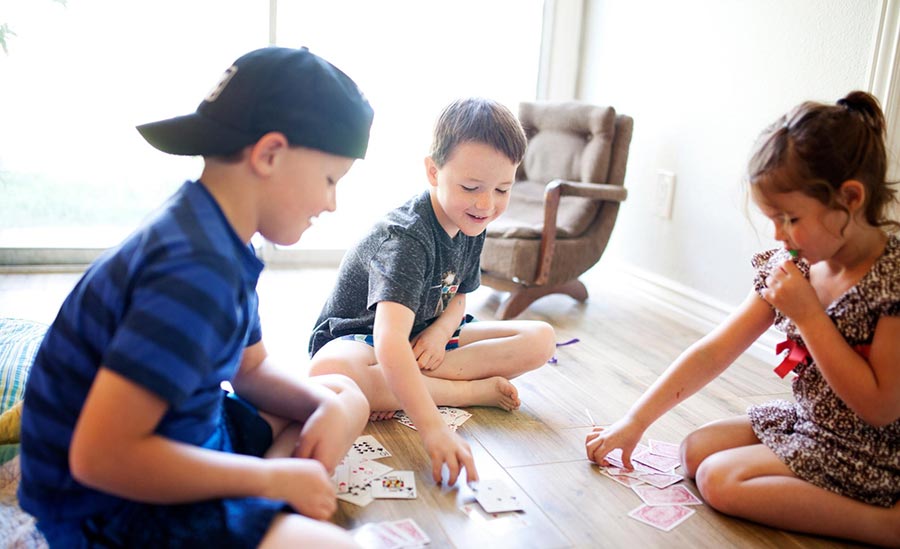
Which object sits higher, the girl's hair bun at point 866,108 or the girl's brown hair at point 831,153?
the girl's hair bun at point 866,108

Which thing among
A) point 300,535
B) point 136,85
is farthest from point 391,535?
point 136,85

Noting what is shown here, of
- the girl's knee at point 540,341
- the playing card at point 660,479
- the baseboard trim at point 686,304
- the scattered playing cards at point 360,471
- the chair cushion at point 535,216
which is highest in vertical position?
the chair cushion at point 535,216

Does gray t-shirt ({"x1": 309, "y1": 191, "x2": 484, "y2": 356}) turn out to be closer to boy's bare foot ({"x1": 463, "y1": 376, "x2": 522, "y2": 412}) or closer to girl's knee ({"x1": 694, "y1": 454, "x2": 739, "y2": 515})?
boy's bare foot ({"x1": 463, "y1": 376, "x2": 522, "y2": 412})

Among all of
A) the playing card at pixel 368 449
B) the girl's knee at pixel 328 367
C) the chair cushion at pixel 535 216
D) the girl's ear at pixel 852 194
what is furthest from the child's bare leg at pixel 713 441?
the chair cushion at pixel 535 216

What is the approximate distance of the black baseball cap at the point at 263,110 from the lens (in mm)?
1048

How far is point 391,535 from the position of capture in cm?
137

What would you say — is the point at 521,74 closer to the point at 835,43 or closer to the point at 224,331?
the point at 835,43

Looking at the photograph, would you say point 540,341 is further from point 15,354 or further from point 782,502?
point 15,354

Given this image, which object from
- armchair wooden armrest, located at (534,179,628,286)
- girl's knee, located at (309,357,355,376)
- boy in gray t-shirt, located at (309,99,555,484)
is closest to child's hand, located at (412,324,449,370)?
boy in gray t-shirt, located at (309,99,555,484)

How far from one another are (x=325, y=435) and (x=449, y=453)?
0.30 metres

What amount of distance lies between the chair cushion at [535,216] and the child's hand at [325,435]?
1.83 metres

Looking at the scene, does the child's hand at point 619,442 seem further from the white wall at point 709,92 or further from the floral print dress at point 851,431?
the white wall at point 709,92

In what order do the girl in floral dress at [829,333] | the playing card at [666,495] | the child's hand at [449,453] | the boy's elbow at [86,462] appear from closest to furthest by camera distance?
the boy's elbow at [86,462]
the girl in floral dress at [829,333]
the child's hand at [449,453]
the playing card at [666,495]

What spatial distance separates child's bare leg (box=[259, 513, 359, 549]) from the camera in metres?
1.04
